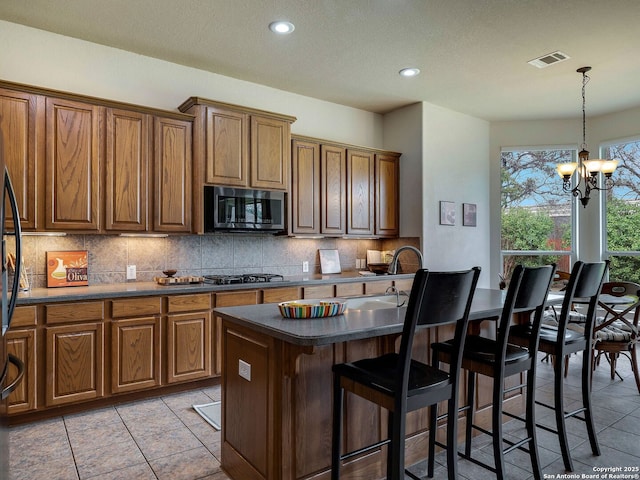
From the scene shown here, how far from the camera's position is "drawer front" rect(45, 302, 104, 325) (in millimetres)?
2947

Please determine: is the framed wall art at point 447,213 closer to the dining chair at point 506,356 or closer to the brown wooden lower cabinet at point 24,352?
the dining chair at point 506,356

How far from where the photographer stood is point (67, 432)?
2816 millimetres

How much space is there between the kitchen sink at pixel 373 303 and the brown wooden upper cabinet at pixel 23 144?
241 cm

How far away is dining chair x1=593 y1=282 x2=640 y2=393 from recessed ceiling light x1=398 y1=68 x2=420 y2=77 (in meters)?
2.70

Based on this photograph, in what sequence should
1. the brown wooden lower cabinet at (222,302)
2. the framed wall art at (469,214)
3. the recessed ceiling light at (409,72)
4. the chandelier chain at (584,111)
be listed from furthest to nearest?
the framed wall art at (469,214)
the chandelier chain at (584,111)
the recessed ceiling light at (409,72)
the brown wooden lower cabinet at (222,302)

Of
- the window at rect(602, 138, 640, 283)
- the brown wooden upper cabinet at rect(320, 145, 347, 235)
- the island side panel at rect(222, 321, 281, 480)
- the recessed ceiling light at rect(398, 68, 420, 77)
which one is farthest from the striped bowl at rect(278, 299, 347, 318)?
the window at rect(602, 138, 640, 283)

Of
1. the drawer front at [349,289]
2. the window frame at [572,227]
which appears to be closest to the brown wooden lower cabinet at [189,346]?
the drawer front at [349,289]

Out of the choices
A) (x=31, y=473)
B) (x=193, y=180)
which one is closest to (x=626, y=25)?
(x=193, y=180)

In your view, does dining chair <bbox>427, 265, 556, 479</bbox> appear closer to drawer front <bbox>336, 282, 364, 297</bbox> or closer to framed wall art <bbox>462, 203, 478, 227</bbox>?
drawer front <bbox>336, 282, 364, 297</bbox>

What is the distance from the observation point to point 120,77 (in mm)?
3816

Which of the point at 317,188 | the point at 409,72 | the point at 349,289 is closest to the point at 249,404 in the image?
the point at 349,289

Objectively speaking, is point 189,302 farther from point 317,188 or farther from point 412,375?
point 412,375

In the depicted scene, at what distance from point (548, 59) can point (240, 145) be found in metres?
2.98

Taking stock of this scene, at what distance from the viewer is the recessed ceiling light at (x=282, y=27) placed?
3.29 m
